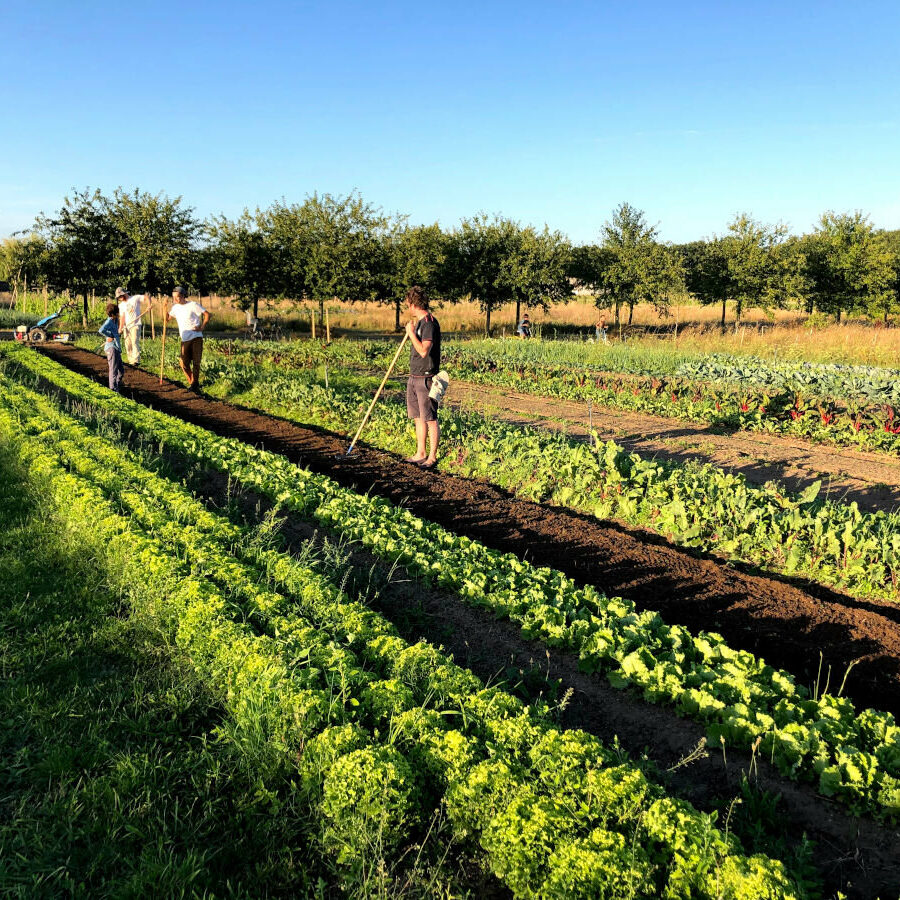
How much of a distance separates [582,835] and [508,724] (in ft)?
1.91

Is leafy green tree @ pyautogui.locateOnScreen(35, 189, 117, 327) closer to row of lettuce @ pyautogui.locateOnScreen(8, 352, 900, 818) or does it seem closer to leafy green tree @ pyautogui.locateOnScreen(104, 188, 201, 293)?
leafy green tree @ pyautogui.locateOnScreen(104, 188, 201, 293)

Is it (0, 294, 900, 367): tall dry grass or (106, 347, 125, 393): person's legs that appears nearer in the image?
(106, 347, 125, 393): person's legs

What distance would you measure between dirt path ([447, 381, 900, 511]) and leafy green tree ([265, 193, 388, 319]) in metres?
14.4

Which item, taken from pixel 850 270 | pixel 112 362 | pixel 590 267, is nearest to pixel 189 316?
pixel 112 362

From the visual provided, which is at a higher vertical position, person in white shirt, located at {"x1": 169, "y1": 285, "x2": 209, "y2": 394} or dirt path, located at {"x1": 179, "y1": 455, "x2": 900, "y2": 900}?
person in white shirt, located at {"x1": 169, "y1": 285, "x2": 209, "y2": 394}

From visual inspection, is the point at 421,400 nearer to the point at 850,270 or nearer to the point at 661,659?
the point at 661,659

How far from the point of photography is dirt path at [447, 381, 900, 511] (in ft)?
28.7

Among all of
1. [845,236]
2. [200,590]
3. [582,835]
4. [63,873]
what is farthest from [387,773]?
[845,236]

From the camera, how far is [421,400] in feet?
26.8

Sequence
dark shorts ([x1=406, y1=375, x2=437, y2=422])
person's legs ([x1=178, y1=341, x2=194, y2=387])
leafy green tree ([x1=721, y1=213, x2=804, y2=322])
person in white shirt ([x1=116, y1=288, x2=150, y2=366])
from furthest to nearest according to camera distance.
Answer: leafy green tree ([x1=721, y1=213, x2=804, y2=322]), person in white shirt ([x1=116, y1=288, x2=150, y2=366]), person's legs ([x1=178, y1=341, x2=194, y2=387]), dark shorts ([x1=406, y1=375, x2=437, y2=422])

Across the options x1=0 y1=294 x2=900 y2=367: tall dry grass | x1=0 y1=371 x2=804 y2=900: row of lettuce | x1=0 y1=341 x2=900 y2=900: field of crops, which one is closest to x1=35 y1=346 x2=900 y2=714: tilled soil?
x1=0 y1=341 x2=900 y2=900: field of crops

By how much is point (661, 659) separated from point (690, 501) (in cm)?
315

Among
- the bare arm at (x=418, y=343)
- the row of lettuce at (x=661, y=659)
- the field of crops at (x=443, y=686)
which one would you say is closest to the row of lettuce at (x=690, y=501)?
the field of crops at (x=443, y=686)

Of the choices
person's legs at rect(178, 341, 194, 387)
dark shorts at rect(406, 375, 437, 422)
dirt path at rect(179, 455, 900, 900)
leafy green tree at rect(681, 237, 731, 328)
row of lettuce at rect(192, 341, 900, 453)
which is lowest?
dirt path at rect(179, 455, 900, 900)
